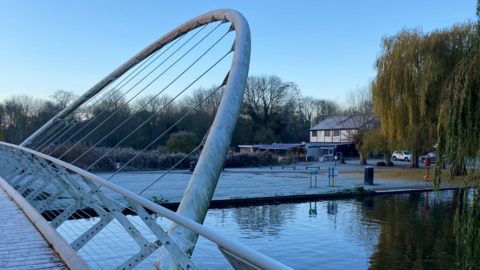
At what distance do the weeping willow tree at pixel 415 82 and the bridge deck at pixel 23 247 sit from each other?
2381 cm

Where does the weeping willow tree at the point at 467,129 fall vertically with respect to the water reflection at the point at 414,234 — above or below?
above

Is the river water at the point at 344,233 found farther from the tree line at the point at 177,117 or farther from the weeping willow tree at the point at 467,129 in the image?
the tree line at the point at 177,117

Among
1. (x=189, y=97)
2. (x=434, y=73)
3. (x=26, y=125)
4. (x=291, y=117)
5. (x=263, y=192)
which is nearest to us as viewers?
(x=263, y=192)

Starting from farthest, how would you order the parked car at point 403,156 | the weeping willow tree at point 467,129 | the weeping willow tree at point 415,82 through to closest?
the parked car at point 403,156, the weeping willow tree at point 415,82, the weeping willow tree at point 467,129

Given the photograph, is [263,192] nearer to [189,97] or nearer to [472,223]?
[472,223]

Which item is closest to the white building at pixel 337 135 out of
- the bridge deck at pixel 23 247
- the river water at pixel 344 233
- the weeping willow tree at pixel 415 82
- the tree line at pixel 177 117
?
the tree line at pixel 177 117

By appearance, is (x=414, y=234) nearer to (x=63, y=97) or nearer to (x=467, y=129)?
(x=467, y=129)

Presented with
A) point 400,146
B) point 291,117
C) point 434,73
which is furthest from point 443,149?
point 291,117

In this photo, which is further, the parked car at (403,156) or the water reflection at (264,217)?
the parked car at (403,156)

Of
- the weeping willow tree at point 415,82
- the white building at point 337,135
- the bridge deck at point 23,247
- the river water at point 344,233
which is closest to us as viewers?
the bridge deck at point 23,247

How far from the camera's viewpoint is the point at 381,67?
28422 mm

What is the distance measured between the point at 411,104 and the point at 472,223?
21.2 meters

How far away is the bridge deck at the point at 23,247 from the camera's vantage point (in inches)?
160

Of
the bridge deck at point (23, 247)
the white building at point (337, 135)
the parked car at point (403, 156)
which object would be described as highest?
the white building at point (337, 135)
